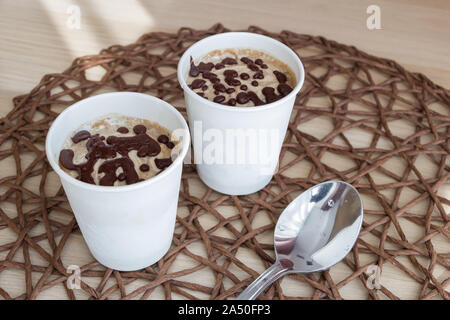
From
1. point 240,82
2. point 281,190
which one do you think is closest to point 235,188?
point 281,190

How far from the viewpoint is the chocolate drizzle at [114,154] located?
0.68 meters

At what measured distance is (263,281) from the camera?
0.71 m

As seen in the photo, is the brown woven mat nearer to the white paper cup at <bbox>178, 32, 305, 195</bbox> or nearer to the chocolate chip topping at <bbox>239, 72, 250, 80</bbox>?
the white paper cup at <bbox>178, 32, 305, 195</bbox>

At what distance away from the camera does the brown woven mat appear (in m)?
0.73

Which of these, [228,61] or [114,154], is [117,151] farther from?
[228,61]

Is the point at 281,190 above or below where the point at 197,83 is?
below

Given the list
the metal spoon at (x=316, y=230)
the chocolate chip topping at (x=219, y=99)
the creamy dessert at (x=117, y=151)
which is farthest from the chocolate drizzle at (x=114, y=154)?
the metal spoon at (x=316, y=230)

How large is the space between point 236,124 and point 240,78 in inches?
5.5

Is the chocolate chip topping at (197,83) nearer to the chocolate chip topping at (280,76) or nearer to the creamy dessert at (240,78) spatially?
the creamy dessert at (240,78)

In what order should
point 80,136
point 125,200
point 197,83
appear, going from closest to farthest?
point 125,200
point 80,136
point 197,83

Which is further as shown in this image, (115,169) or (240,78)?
(240,78)

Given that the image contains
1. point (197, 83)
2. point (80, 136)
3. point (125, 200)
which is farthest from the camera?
point (197, 83)

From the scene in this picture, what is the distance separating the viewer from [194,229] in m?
0.80

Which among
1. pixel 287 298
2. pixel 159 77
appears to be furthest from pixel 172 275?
pixel 159 77
